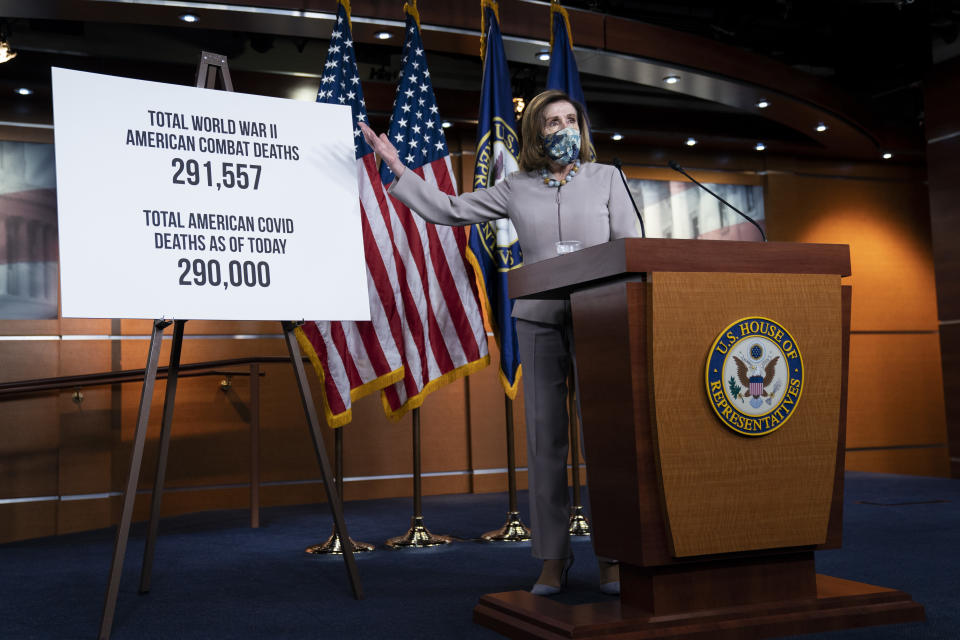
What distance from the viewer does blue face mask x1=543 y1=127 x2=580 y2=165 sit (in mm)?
2576

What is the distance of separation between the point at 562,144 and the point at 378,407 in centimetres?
390

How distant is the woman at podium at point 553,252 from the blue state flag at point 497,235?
1189 mm

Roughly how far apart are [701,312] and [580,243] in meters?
0.55

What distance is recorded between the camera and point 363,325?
3.72m

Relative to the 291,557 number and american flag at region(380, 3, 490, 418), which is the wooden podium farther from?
american flag at region(380, 3, 490, 418)

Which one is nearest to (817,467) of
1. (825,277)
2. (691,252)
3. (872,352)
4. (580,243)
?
(825,277)

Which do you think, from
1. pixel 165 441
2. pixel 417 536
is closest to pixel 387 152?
pixel 165 441

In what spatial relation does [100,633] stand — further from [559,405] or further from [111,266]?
[559,405]

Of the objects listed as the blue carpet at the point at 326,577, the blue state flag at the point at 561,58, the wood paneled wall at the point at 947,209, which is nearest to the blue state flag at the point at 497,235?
the blue state flag at the point at 561,58

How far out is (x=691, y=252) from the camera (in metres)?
2.07

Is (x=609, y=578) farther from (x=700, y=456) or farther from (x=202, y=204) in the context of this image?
(x=202, y=204)

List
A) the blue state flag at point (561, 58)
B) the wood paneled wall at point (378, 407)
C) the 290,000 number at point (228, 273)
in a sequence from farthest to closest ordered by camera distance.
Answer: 1. the wood paneled wall at point (378, 407)
2. the blue state flag at point (561, 58)
3. the 290,000 number at point (228, 273)

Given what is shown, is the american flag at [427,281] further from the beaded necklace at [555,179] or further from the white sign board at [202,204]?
the beaded necklace at [555,179]

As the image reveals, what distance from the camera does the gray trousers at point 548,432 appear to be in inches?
101
